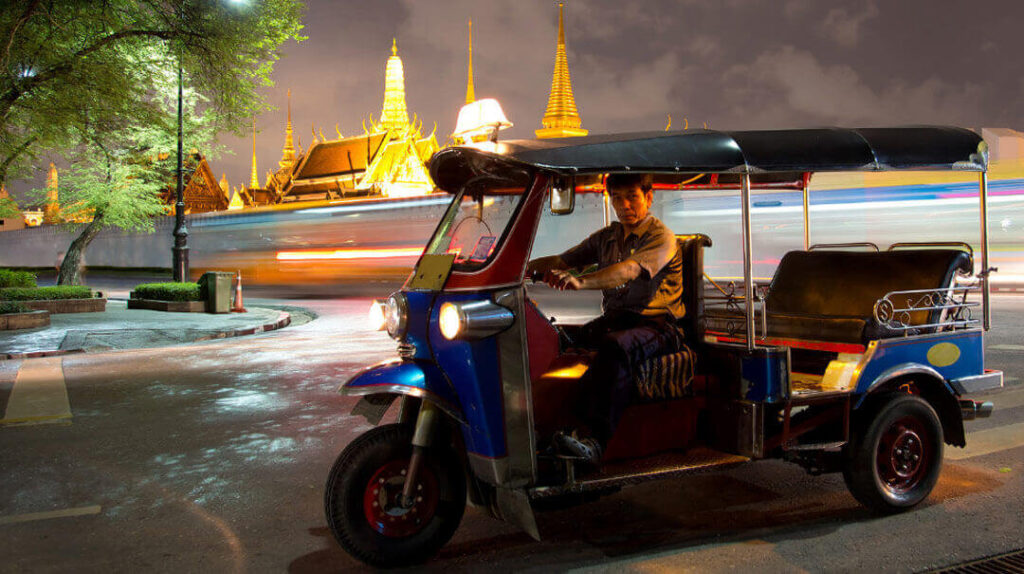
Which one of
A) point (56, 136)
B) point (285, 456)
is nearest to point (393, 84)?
point (56, 136)

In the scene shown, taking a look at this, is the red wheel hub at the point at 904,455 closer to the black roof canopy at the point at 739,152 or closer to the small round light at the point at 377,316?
the black roof canopy at the point at 739,152

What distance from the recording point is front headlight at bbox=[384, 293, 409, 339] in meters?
3.58

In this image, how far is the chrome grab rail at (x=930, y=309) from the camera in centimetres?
454

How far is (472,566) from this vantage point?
11.6 ft

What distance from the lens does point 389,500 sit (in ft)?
11.5

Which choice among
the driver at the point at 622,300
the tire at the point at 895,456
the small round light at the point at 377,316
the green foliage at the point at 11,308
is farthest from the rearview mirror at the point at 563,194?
the green foliage at the point at 11,308

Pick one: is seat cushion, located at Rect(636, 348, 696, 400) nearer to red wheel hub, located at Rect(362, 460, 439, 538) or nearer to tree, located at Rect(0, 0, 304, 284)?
red wheel hub, located at Rect(362, 460, 439, 538)

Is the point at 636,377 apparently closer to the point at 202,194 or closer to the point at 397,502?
the point at 397,502

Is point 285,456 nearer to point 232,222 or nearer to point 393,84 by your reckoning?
point 232,222

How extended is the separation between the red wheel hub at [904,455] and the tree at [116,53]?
48.0 ft

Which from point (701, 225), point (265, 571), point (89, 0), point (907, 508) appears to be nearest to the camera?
point (265, 571)

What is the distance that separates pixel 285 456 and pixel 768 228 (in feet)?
96.8

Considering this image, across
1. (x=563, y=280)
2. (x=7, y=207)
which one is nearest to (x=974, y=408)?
(x=563, y=280)

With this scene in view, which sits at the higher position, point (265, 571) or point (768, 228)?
point (768, 228)
